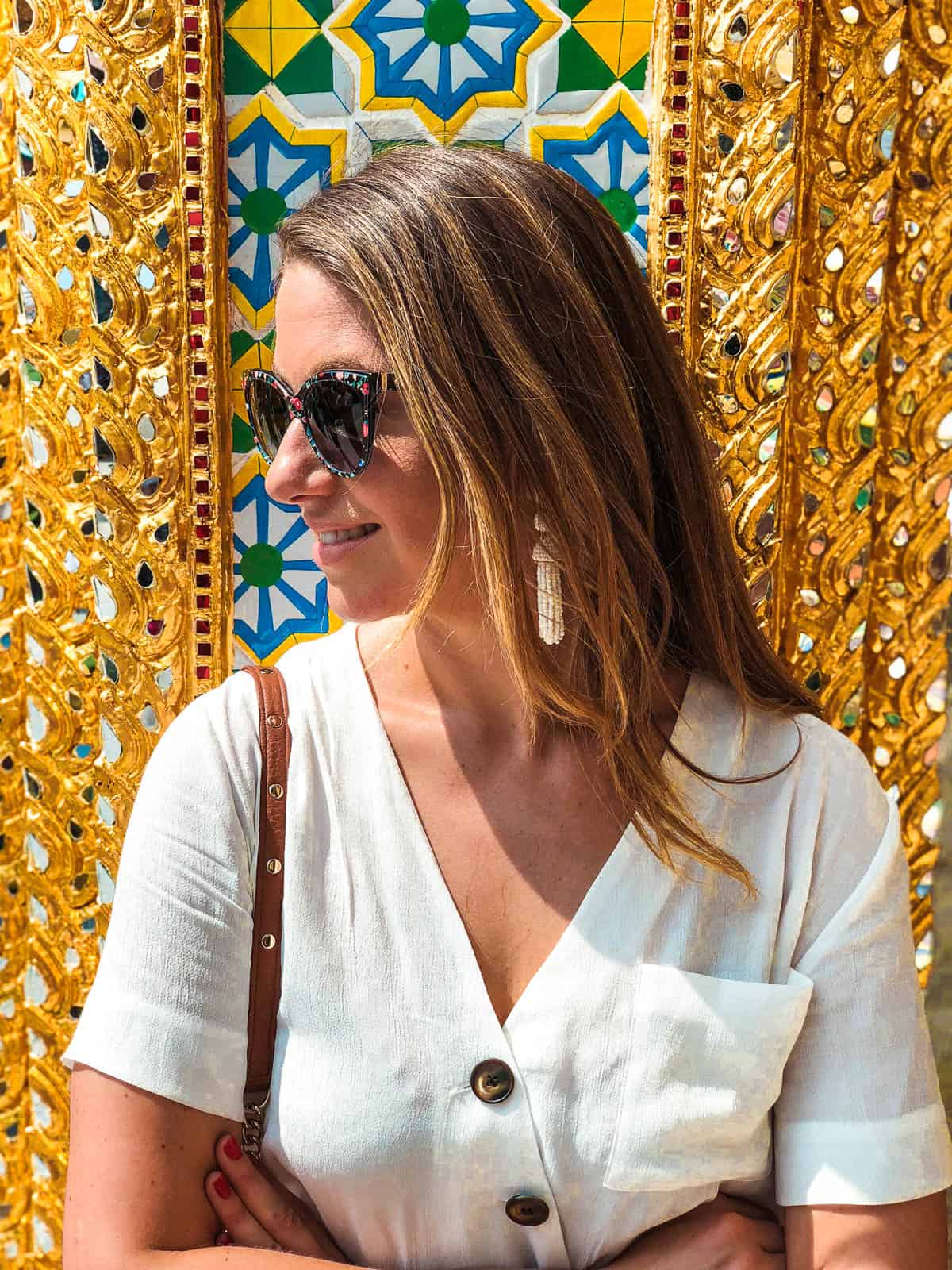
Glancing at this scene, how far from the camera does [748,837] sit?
1.50m

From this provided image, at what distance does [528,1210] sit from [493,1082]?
157 mm

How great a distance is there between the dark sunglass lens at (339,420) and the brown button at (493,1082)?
0.71 m

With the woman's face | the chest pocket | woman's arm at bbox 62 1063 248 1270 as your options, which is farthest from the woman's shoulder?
the chest pocket

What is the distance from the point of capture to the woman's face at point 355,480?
1.43m

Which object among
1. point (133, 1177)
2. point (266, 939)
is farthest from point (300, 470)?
point (133, 1177)

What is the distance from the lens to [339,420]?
1415 millimetres

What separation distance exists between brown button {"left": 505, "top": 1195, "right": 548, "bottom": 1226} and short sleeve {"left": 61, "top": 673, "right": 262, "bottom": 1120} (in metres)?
0.33

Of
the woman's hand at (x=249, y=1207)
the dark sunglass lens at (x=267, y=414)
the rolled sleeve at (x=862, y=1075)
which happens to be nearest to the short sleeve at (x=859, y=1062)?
the rolled sleeve at (x=862, y=1075)

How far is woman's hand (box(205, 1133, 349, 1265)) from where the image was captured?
137 centimetres

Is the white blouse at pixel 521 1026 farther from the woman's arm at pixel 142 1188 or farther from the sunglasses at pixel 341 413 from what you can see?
the sunglasses at pixel 341 413

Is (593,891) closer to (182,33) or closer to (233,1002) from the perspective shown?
(233,1002)

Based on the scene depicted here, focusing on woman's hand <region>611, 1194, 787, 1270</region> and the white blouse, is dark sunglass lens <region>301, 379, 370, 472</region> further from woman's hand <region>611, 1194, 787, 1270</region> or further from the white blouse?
woman's hand <region>611, 1194, 787, 1270</region>

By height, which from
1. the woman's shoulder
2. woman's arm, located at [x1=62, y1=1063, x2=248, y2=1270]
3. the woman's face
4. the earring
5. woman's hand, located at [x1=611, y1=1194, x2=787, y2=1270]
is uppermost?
the woman's face

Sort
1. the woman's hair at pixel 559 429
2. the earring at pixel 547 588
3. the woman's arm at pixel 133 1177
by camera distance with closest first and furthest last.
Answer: the woman's arm at pixel 133 1177
the woman's hair at pixel 559 429
the earring at pixel 547 588
